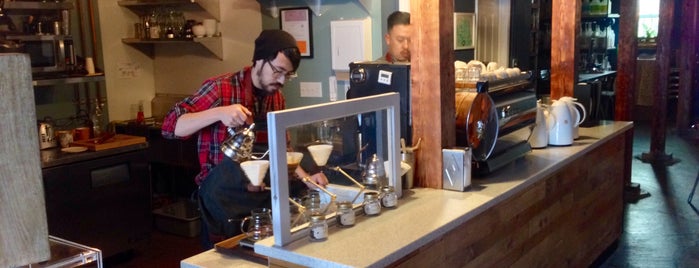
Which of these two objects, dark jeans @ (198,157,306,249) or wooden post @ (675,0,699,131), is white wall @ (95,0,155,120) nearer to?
dark jeans @ (198,157,306,249)

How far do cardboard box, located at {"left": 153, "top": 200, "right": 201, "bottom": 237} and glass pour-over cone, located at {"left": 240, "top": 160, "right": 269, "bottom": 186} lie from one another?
2672 mm

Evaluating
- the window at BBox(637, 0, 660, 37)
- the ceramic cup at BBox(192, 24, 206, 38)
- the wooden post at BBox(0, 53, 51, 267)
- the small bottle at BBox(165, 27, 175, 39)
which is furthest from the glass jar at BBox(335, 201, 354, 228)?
the window at BBox(637, 0, 660, 37)

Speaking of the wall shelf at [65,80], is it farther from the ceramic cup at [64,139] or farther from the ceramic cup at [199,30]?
the ceramic cup at [199,30]

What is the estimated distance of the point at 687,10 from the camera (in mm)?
7547

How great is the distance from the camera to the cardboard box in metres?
4.61

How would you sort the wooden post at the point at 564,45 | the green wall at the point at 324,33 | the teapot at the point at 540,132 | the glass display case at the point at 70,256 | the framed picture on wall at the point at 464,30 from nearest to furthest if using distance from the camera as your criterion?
the glass display case at the point at 70,256
the teapot at the point at 540,132
the wooden post at the point at 564,45
the green wall at the point at 324,33
the framed picture on wall at the point at 464,30

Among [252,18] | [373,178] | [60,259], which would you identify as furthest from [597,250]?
[60,259]

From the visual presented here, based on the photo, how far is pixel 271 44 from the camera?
2521 millimetres

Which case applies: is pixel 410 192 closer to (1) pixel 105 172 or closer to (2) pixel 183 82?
(1) pixel 105 172

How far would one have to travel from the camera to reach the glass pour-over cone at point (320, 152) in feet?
6.93

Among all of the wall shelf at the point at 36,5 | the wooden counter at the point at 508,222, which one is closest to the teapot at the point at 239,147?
the wooden counter at the point at 508,222

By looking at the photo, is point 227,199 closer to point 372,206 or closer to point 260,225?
point 260,225

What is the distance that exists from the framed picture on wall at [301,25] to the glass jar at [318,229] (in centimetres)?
282

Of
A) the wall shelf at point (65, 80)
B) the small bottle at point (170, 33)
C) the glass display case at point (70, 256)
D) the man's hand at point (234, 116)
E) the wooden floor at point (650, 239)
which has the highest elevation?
the small bottle at point (170, 33)
